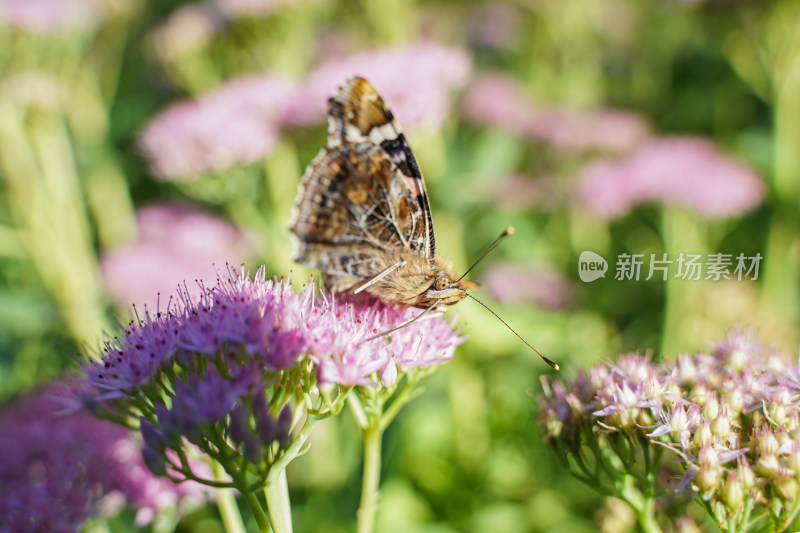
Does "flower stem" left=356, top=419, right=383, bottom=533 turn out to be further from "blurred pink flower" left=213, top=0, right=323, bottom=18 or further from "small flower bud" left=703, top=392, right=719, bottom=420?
"blurred pink flower" left=213, top=0, right=323, bottom=18

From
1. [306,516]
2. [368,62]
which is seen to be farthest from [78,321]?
[368,62]

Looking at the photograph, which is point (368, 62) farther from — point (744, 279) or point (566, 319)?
point (744, 279)

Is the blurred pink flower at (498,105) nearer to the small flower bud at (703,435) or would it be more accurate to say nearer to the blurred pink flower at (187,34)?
the blurred pink flower at (187,34)

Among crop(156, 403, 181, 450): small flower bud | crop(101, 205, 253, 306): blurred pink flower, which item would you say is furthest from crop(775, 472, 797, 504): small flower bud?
crop(101, 205, 253, 306): blurred pink flower

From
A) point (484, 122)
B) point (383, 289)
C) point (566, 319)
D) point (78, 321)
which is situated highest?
point (484, 122)

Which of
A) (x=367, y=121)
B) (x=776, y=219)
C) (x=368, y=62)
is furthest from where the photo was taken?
(x=776, y=219)
